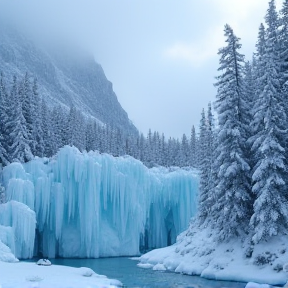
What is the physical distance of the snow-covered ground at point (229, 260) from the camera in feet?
78.0

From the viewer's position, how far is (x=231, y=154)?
27.3 m

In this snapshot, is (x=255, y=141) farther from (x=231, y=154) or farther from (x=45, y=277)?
(x=45, y=277)

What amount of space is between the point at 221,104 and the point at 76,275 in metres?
14.6

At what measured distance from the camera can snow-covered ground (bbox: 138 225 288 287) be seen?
23.8 metres

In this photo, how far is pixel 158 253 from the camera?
3638 centimetres

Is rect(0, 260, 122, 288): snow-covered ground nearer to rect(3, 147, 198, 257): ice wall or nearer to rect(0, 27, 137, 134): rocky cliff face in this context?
rect(3, 147, 198, 257): ice wall

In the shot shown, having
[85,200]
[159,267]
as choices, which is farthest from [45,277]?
[85,200]

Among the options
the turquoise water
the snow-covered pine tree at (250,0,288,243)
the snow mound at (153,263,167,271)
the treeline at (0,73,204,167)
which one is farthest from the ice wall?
the snow-covered pine tree at (250,0,288,243)

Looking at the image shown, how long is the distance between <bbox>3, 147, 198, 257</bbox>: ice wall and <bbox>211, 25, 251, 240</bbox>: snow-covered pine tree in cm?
→ 1365

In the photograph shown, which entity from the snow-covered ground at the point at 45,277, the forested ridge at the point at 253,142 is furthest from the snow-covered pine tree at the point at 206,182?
the snow-covered ground at the point at 45,277

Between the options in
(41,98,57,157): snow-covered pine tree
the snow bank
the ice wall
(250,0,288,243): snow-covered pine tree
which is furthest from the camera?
(41,98,57,157): snow-covered pine tree

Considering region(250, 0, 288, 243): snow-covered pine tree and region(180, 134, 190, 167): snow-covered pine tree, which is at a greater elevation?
region(180, 134, 190, 167): snow-covered pine tree

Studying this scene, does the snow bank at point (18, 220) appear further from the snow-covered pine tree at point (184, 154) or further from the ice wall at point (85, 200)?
the snow-covered pine tree at point (184, 154)

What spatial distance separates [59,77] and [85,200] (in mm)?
133795
